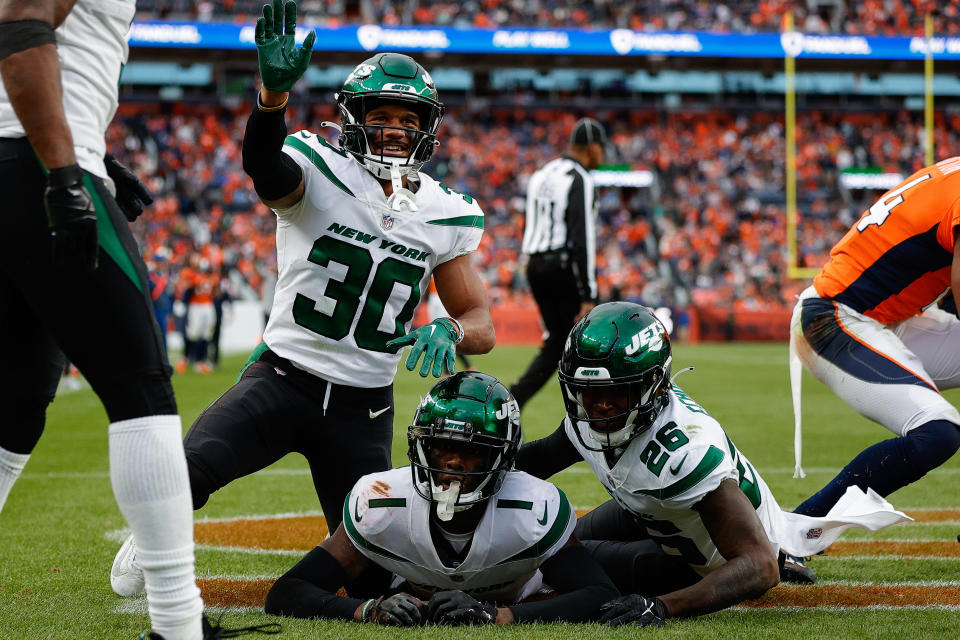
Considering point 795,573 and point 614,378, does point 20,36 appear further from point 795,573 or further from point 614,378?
point 795,573

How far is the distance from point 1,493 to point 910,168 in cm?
2899

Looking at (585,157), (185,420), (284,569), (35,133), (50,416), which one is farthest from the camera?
(50,416)

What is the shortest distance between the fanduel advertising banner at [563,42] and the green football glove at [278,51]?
2423 cm

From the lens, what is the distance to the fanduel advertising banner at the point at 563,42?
1023 inches

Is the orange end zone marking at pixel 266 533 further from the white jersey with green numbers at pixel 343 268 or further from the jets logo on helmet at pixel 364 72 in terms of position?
the jets logo on helmet at pixel 364 72

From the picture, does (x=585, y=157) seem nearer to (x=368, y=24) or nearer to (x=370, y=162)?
(x=370, y=162)

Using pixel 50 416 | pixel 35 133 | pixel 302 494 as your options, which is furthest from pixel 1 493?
pixel 50 416

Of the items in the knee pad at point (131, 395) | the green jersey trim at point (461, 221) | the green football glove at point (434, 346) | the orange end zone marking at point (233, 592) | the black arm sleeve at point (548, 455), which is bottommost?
the orange end zone marking at point (233, 592)

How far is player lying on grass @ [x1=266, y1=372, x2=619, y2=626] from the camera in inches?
109

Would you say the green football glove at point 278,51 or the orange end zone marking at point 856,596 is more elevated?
the green football glove at point 278,51

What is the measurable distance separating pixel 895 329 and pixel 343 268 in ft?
7.23

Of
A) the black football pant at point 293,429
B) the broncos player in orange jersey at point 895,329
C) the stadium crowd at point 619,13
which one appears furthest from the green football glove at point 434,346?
the stadium crowd at point 619,13

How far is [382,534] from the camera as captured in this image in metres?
2.79

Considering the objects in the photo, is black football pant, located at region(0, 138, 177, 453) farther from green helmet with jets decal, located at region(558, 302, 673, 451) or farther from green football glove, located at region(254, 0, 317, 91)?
green helmet with jets decal, located at region(558, 302, 673, 451)
